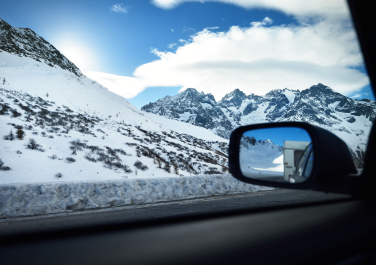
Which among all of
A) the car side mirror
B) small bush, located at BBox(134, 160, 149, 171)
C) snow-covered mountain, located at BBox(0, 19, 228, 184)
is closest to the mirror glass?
the car side mirror

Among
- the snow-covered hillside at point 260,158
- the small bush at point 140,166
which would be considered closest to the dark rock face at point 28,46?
the small bush at point 140,166

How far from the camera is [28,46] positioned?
51469mm

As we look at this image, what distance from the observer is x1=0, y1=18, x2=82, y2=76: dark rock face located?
45.5 m

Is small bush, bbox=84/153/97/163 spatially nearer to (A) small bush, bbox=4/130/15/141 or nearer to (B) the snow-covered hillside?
(A) small bush, bbox=4/130/15/141

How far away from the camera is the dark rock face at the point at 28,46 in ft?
149

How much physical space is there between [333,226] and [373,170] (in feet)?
2.06

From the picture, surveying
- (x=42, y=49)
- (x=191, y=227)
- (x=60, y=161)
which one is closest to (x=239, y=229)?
(x=191, y=227)

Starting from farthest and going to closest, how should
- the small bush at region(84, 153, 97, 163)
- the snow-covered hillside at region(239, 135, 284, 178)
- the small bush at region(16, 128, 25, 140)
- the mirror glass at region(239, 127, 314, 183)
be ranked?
the small bush at region(16, 128, 25, 140), the small bush at region(84, 153, 97, 163), the snow-covered hillside at region(239, 135, 284, 178), the mirror glass at region(239, 127, 314, 183)

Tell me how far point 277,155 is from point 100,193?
5034 millimetres

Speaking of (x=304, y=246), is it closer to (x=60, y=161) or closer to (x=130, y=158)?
(x=60, y=161)

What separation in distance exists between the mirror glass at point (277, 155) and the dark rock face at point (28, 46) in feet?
174

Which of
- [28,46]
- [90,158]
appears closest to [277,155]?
[90,158]

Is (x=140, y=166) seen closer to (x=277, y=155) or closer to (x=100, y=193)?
(x=100, y=193)

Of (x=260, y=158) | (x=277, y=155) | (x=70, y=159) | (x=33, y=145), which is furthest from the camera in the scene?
(x=33, y=145)
